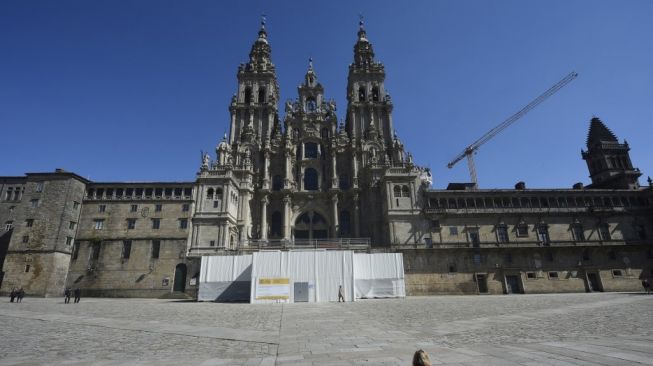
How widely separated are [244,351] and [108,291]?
4537 cm

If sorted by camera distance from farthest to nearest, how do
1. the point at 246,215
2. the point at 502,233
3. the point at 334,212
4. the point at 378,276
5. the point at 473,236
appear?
the point at 334,212 → the point at 246,215 → the point at 502,233 → the point at 473,236 → the point at 378,276

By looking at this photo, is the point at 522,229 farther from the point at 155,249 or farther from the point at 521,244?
the point at 155,249

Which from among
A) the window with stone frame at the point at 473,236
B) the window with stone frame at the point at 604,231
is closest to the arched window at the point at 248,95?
the window with stone frame at the point at 473,236

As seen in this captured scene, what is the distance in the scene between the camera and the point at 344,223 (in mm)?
55719

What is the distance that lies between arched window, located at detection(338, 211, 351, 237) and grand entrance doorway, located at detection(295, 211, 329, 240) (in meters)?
2.48

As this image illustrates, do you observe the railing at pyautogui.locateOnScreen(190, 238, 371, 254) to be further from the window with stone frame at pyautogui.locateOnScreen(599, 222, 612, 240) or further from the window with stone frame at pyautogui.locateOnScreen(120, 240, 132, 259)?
the window with stone frame at pyautogui.locateOnScreen(599, 222, 612, 240)

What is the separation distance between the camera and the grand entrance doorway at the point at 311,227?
55.0 metres

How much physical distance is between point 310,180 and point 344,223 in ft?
33.1

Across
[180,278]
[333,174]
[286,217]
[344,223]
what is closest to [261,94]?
[333,174]

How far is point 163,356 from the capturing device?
9.81 metres

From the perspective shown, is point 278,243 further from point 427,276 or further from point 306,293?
point 427,276

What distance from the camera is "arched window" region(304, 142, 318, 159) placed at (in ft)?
197

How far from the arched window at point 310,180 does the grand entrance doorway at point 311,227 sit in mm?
4728

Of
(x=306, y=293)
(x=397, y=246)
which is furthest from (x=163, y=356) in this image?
(x=397, y=246)
